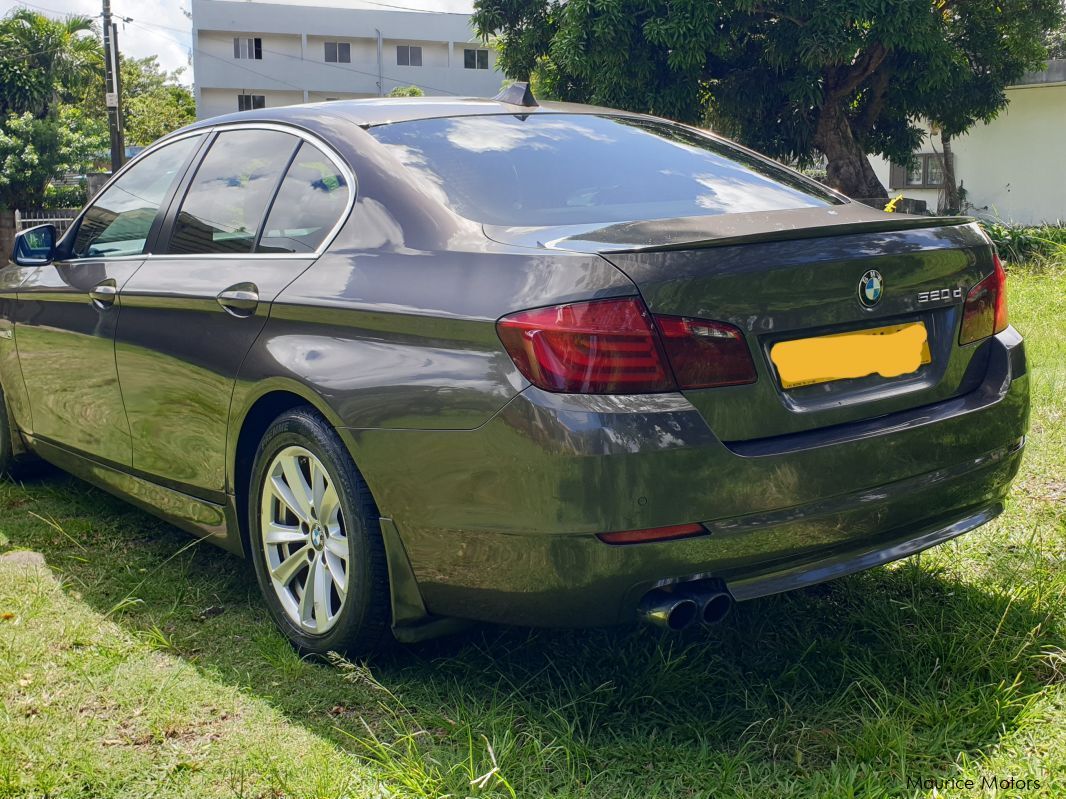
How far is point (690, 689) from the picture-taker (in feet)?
9.39

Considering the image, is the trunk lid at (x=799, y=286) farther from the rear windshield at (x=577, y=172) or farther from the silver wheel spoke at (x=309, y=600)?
the silver wheel spoke at (x=309, y=600)

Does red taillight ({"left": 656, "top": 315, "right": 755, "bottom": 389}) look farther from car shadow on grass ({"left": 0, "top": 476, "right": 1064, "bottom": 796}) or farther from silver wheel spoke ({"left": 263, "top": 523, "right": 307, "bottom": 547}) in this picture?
silver wheel spoke ({"left": 263, "top": 523, "right": 307, "bottom": 547})

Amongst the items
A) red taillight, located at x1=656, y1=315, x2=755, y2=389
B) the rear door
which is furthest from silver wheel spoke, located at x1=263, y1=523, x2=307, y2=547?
red taillight, located at x1=656, y1=315, x2=755, y2=389

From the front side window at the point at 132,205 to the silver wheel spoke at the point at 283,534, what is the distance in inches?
49.8

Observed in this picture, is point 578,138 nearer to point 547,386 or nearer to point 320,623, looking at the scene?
point 547,386

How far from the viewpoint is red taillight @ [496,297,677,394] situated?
7.91ft

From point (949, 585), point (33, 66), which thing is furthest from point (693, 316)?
point (33, 66)

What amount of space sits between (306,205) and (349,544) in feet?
3.28

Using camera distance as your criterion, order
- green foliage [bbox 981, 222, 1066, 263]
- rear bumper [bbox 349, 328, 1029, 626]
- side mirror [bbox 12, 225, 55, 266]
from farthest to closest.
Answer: green foliage [bbox 981, 222, 1066, 263] → side mirror [bbox 12, 225, 55, 266] → rear bumper [bbox 349, 328, 1029, 626]

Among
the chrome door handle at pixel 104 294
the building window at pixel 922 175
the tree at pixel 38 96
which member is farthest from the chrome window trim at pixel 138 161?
the tree at pixel 38 96

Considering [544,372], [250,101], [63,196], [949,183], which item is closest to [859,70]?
[949,183]

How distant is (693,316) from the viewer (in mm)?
2441

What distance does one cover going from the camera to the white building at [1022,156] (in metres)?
20.5

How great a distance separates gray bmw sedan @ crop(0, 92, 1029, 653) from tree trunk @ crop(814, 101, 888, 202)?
15.4 m
